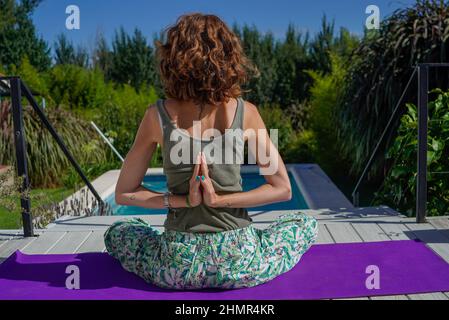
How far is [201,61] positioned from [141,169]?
1.69ft

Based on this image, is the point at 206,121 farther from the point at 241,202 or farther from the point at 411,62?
the point at 411,62

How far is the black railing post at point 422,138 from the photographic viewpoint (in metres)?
3.36

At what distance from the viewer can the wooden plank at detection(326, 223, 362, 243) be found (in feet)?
10.2

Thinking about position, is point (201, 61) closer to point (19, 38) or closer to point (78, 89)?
point (78, 89)

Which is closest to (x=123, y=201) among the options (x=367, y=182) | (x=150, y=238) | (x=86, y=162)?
(x=150, y=238)

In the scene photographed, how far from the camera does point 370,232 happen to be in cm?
326

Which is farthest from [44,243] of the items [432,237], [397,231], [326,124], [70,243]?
[326,124]

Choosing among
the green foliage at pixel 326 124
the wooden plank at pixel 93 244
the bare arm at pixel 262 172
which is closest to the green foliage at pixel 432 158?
the bare arm at pixel 262 172

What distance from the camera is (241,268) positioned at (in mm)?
2244

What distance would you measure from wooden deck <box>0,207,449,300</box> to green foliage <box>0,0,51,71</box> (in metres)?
14.5

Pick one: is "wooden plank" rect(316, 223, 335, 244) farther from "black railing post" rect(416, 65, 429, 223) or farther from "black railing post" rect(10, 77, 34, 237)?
"black railing post" rect(10, 77, 34, 237)

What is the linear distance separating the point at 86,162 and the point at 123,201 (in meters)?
5.87

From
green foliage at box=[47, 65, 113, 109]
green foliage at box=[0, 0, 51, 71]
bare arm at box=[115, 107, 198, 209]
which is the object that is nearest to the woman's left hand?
bare arm at box=[115, 107, 198, 209]

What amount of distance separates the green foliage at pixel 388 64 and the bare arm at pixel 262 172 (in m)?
3.32
